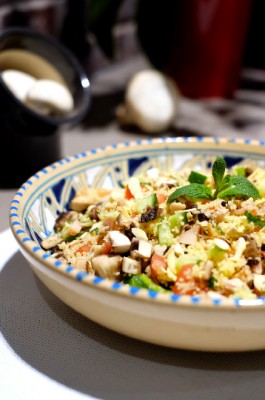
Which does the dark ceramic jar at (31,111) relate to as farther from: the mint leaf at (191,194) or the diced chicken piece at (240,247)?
the diced chicken piece at (240,247)

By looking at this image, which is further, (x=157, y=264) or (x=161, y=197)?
(x=161, y=197)

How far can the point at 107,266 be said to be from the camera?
646mm

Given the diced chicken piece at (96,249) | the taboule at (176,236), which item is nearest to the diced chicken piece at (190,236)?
the taboule at (176,236)

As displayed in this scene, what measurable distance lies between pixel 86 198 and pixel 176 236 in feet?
0.76

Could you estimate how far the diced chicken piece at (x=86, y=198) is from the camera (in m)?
0.89

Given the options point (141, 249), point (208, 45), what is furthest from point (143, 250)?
point (208, 45)

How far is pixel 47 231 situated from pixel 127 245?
0.21 m

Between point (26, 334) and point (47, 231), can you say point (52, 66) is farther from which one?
point (26, 334)

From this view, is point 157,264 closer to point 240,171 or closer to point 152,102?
point 240,171

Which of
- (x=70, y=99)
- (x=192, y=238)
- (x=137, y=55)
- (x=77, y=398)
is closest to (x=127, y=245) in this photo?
(x=192, y=238)

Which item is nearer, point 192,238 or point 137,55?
point 192,238

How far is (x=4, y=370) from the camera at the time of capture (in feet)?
2.02

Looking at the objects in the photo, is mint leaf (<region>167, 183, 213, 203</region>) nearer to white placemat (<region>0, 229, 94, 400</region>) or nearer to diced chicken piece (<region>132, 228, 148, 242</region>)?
diced chicken piece (<region>132, 228, 148, 242</region>)

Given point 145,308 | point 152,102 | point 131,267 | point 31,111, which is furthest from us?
point 152,102
